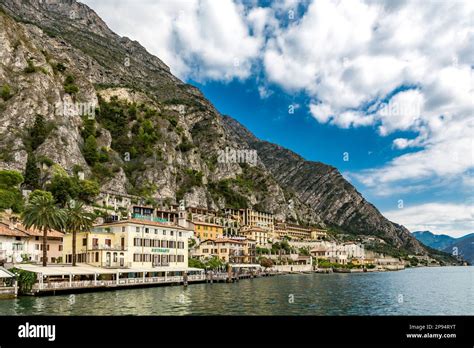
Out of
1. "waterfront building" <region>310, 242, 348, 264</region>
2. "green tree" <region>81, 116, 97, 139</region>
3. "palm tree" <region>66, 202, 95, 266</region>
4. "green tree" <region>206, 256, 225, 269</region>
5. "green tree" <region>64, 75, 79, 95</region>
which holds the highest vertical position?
"green tree" <region>64, 75, 79, 95</region>

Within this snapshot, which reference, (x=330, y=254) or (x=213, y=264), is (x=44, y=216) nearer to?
(x=213, y=264)

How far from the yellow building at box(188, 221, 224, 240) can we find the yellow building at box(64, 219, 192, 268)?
48.5m

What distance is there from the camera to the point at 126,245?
72.8 metres

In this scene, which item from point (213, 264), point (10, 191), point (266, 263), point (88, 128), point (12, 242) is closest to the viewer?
point (12, 242)

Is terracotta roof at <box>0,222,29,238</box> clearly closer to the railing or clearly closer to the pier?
the pier

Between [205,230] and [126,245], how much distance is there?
63.9m

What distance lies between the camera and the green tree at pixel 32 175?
111 m

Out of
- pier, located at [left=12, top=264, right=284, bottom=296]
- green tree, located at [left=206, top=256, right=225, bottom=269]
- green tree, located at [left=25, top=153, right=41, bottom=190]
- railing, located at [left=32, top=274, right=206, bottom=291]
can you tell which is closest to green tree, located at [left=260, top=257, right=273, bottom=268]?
green tree, located at [left=206, top=256, right=225, bottom=269]

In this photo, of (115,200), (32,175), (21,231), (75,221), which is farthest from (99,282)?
(115,200)

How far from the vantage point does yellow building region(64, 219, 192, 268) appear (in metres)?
70.0

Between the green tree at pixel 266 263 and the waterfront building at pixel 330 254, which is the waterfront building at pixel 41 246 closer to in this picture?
the green tree at pixel 266 263

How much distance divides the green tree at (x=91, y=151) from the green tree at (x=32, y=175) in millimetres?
28708
